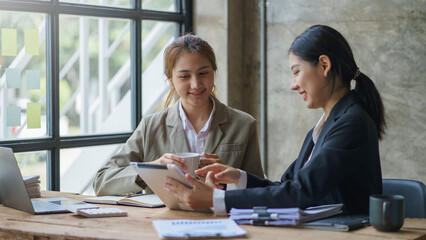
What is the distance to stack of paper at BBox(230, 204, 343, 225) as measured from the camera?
6.93ft

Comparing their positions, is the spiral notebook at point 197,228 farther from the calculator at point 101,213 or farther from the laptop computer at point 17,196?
the laptop computer at point 17,196

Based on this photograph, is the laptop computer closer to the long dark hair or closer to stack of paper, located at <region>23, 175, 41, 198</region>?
stack of paper, located at <region>23, 175, 41, 198</region>

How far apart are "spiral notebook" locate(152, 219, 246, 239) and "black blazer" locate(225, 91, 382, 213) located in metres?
0.19

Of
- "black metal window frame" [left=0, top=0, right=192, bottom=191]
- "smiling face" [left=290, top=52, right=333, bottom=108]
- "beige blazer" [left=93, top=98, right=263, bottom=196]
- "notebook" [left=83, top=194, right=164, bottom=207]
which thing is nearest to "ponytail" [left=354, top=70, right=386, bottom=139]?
"smiling face" [left=290, top=52, right=333, bottom=108]

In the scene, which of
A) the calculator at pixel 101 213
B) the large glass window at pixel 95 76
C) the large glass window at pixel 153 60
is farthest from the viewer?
the large glass window at pixel 153 60

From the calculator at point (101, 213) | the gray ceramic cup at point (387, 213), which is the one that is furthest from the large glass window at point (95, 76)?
the gray ceramic cup at point (387, 213)

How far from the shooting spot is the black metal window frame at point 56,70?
3.75 m

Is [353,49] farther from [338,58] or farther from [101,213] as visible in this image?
[101,213]

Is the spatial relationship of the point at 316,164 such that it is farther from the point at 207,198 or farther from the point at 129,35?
the point at 129,35

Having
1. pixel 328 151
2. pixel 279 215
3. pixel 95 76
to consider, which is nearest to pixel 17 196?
pixel 279 215

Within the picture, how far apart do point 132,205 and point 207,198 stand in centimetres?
46

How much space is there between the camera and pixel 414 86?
158 inches

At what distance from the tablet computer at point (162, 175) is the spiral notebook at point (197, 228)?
0.19m

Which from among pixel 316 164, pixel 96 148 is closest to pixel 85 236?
pixel 316 164
